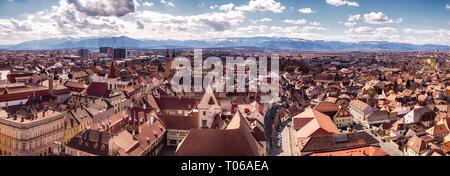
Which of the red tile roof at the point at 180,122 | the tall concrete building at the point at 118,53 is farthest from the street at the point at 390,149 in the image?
the tall concrete building at the point at 118,53

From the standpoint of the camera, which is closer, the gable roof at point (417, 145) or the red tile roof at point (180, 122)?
the gable roof at point (417, 145)

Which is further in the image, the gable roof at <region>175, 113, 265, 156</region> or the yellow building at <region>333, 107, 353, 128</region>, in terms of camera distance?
the yellow building at <region>333, 107, 353, 128</region>

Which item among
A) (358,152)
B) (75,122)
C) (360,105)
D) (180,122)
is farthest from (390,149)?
(75,122)

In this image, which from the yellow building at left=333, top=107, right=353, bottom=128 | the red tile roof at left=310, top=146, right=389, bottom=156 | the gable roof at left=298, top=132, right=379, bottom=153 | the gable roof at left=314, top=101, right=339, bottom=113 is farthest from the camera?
the gable roof at left=314, top=101, right=339, bottom=113

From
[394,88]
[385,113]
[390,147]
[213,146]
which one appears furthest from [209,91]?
[394,88]

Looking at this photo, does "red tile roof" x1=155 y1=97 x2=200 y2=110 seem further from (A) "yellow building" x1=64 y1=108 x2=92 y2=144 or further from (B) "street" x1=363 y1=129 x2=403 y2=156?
(B) "street" x1=363 y1=129 x2=403 y2=156

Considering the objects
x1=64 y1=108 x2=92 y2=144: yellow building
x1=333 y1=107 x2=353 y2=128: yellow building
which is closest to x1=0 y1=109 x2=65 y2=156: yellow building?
x1=64 y1=108 x2=92 y2=144: yellow building

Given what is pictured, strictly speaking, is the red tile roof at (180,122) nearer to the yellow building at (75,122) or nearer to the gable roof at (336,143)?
the yellow building at (75,122)
